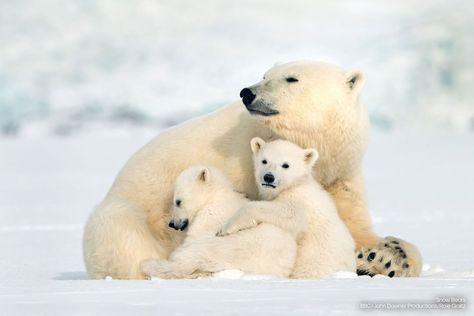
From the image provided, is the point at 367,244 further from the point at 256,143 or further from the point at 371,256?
the point at 256,143

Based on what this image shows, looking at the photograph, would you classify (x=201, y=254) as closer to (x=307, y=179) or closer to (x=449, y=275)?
(x=307, y=179)

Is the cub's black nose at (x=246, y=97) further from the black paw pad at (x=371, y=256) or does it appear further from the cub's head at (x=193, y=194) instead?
the black paw pad at (x=371, y=256)

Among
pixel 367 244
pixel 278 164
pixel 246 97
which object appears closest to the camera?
pixel 278 164

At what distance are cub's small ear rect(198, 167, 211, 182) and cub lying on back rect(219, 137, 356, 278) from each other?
0.89 feet

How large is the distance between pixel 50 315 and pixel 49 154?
21904 millimetres

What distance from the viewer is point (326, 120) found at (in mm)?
5695

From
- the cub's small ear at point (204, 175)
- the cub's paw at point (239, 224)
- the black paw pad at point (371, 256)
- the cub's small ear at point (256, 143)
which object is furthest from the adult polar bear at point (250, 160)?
the cub's paw at point (239, 224)

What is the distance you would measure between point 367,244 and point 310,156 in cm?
80

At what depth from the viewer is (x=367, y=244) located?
6059 mm

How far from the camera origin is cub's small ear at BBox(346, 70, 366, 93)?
5.80 metres

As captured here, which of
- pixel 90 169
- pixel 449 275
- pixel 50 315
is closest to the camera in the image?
pixel 50 315

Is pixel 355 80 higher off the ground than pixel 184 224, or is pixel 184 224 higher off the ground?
pixel 355 80

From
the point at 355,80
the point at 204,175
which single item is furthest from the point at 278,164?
the point at 355,80

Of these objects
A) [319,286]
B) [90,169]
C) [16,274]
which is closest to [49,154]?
[90,169]
